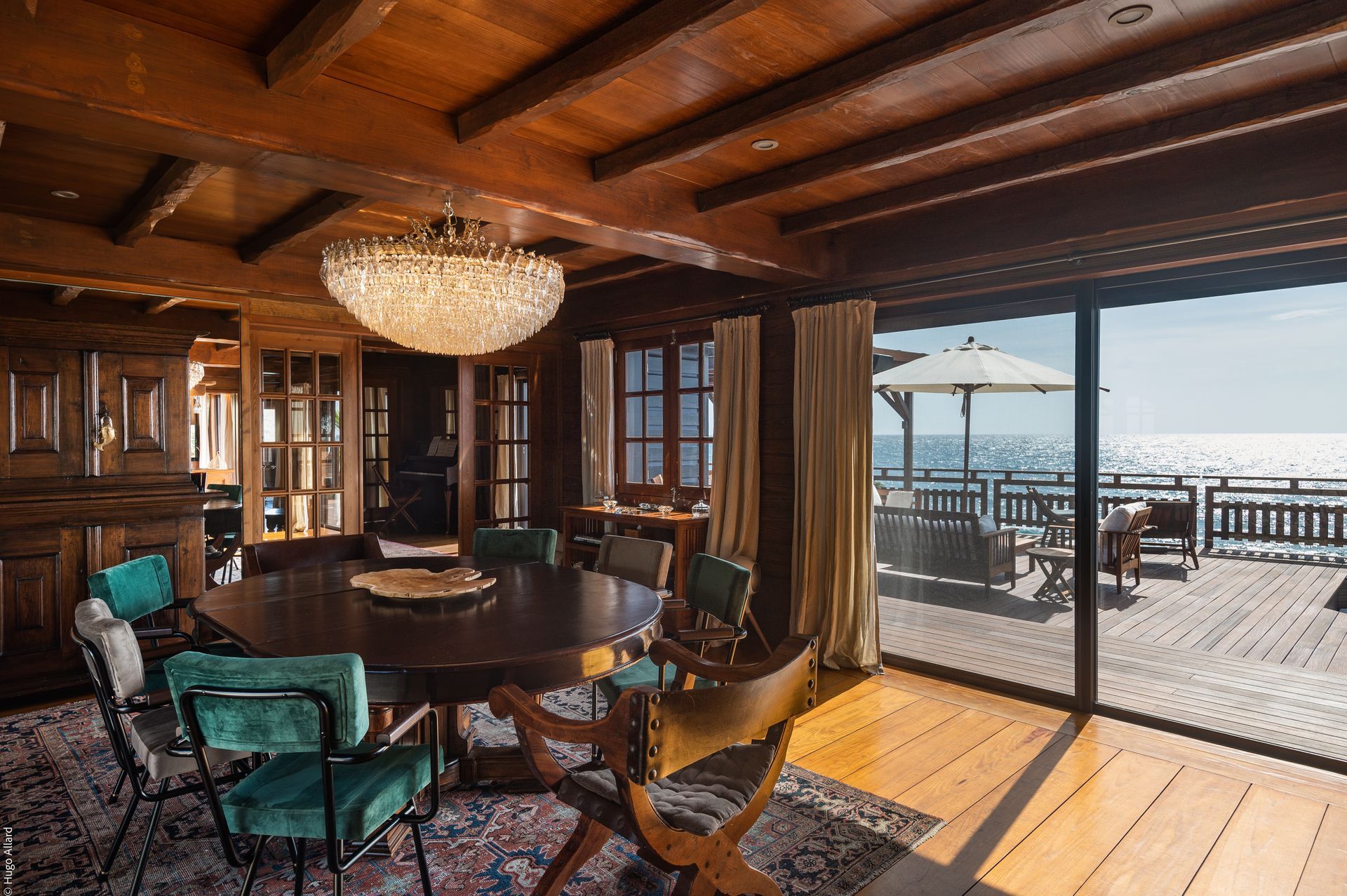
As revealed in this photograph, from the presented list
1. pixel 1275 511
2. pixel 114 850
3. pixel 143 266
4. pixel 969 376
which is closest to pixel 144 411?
pixel 143 266

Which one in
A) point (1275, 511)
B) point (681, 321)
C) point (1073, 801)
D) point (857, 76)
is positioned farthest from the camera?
point (681, 321)

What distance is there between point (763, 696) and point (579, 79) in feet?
5.99

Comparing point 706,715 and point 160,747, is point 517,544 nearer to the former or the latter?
point 160,747

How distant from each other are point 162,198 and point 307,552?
1827mm

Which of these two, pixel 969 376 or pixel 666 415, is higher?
pixel 969 376

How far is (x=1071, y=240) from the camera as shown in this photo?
352 cm

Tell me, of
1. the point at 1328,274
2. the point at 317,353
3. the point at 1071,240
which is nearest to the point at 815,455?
the point at 1071,240

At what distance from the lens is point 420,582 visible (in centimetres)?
292

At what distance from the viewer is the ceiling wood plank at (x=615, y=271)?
16.2ft

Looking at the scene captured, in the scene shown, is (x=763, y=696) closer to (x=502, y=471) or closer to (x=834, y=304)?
(x=834, y=304)

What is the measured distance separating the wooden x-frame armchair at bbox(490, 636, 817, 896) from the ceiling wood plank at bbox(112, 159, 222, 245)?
2.30 metres

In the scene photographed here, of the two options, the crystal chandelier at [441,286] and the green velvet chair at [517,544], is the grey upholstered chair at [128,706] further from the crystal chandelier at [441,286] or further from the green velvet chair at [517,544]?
the green velvet chair at [517,544]

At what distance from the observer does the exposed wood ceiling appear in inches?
80.2

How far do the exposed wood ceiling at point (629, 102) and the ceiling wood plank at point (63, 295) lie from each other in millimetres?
1447
